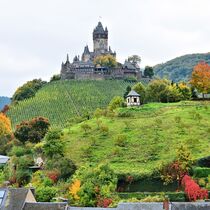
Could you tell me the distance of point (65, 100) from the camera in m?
131

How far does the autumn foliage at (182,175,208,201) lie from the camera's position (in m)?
56.8

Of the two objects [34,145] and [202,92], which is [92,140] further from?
[202,92]

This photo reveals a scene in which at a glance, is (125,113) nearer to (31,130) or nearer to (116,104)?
(116,104)

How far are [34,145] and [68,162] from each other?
17280 millimetres

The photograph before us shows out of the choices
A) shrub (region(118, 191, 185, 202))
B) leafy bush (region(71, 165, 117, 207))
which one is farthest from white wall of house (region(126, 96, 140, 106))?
shrub (region(118, 191, 185, 202))

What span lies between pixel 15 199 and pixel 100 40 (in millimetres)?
133994

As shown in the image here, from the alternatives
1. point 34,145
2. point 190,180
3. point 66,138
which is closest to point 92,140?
point 66,138

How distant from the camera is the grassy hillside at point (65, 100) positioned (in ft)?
394

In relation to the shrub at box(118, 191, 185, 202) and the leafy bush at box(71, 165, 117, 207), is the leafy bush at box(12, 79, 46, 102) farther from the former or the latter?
the shrub at box(118, 191, 185, 202)

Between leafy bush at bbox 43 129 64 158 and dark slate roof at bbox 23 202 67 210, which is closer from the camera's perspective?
dark slate roof at bbox 23 202 67 210

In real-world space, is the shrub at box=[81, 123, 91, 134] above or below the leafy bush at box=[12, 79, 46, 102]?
below

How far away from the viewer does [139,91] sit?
109 metres

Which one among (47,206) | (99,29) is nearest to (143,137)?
(47,206)

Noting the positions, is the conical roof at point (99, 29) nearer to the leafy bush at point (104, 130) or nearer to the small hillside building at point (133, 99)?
the small hillside building at point (133, 99)
